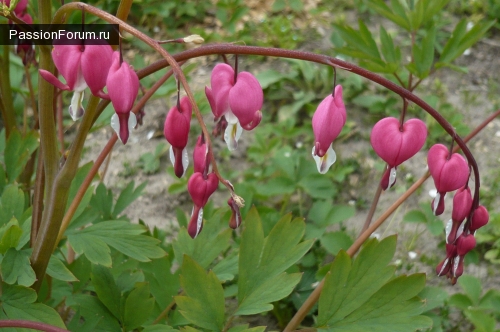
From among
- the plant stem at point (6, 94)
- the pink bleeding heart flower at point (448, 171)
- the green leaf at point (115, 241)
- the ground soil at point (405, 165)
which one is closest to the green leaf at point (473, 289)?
the ground soil at point (405, 165)

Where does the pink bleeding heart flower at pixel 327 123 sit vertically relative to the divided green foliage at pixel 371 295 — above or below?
above

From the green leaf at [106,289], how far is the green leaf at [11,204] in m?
0.19

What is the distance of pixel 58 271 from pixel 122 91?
1.65 ft

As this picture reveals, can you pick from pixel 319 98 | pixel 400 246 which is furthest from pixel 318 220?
pixel 319 98

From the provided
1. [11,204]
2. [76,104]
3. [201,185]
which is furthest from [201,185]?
[11,204]

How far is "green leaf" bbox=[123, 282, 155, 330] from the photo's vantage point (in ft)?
3.57

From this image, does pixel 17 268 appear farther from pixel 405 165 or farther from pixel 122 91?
pixel 405 165

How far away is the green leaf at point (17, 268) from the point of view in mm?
956

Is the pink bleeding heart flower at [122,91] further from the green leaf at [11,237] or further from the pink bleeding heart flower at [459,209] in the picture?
the pink bleeding heart flower at [459,209]

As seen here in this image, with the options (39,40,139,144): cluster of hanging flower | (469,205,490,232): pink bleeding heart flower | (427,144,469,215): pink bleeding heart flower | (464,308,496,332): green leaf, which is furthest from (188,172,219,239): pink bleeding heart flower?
(464,308,496,332): green leaf

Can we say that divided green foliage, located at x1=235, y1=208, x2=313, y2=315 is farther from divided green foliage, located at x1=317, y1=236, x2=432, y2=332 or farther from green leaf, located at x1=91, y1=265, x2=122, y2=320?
green leaf, located at x1=91, y1=265, x2=122, y2=320

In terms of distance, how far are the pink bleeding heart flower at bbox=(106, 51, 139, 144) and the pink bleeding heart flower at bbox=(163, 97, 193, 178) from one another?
0.05m

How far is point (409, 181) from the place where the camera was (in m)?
2.16

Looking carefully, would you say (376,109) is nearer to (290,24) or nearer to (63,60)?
(290,24)
